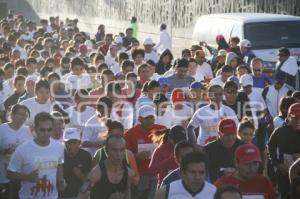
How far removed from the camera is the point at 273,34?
19859mm

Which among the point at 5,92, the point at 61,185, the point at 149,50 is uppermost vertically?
the point at 149,50

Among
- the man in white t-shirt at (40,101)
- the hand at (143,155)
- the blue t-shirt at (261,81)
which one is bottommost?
the hand at (143,155)

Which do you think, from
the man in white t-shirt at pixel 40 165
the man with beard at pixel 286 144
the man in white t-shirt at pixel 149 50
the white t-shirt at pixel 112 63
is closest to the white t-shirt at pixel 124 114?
the man with beard at pixel 286 144

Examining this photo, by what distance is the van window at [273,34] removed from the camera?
19688 mm

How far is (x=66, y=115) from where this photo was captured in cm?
1148

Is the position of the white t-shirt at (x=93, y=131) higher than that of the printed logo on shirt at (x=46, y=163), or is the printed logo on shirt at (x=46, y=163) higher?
the white t-shirt at (x=93, y=131)

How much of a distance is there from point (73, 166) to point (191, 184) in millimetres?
2601

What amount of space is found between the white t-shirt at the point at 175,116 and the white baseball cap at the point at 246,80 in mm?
1965

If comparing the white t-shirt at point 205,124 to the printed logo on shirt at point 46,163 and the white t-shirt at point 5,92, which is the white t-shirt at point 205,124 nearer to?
the printed logo on shirt at point 46,163

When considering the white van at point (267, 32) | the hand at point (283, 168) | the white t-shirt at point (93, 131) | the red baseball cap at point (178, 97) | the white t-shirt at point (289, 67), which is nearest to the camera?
the hand at point (283, 168)

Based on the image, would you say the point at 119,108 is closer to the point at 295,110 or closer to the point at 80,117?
the point at 80,117

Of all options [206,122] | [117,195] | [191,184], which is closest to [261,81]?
[206,122]

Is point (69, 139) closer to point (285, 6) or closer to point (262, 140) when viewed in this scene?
point (262, 140)

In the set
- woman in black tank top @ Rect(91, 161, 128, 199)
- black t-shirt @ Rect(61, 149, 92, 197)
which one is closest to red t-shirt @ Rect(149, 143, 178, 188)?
black t-shirt @ Rect(61, 149, 92, 197)
